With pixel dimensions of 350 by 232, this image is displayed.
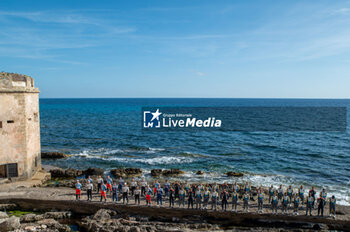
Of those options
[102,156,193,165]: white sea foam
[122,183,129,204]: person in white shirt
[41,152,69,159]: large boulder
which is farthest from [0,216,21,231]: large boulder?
[41,152,69,159]: large boulder

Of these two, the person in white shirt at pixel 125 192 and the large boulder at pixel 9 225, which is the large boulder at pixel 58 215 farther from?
the person in white shirt at pixel 125 192

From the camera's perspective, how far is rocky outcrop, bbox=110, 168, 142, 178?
109 ft

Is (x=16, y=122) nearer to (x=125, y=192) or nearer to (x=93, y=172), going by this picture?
(x=93, y=172)

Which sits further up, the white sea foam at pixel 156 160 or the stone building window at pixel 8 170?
the stone building window at pixel 8 170

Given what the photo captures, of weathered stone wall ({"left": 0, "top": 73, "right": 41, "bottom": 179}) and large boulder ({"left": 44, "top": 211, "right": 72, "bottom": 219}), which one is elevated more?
weathered stone wall ({"left": 0, "top": 73, "right": 41, "bottom": 179})

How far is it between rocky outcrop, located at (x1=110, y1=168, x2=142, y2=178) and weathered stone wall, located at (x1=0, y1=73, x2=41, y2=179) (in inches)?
363

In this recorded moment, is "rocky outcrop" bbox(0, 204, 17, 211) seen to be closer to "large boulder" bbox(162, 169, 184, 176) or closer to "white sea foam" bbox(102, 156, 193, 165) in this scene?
"large boulder" bbox(162, 169, 184, 176)

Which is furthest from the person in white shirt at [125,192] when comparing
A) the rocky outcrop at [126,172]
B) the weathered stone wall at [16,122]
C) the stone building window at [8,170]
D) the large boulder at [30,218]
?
the stone building window at [8,170]

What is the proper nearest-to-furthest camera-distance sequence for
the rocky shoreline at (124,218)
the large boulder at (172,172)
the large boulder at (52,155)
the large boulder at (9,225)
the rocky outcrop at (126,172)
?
the large boulder at (9,225), the rocky shoreline at (124,218), the rocky outcrop at (126,172), the large boulder at (172,172), the large boulder at (52,155)

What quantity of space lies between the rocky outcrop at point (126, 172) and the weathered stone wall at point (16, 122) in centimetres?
921

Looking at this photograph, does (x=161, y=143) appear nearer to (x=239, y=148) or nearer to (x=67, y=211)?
(x=239, y=148)

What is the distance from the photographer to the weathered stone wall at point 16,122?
25.6m

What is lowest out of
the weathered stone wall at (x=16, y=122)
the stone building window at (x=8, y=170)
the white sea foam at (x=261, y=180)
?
the white sea foam at (x=261, y=180)

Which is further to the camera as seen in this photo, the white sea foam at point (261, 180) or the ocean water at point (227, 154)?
the ocean water at point (227, 154)
